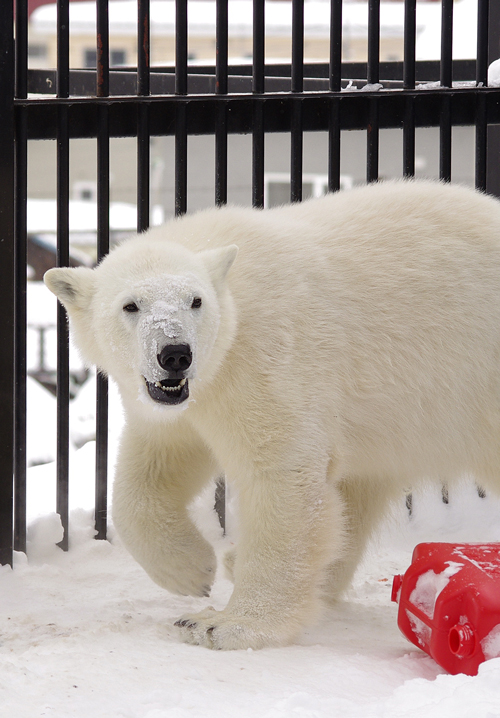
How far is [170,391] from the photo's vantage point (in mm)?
2689

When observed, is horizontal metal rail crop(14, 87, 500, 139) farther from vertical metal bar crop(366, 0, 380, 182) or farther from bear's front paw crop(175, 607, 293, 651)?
bear's front paw crop(175, 607, 293, 651)

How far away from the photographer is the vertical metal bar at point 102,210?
3814 millimetres

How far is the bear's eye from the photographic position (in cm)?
276

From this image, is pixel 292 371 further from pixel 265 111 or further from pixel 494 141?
pixel 494 141

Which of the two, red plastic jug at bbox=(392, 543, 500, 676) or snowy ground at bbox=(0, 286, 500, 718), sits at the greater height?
red plastic jug at bbox=(392, 543, 500, 676)

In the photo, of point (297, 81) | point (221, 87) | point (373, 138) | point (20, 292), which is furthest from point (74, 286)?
point (373, 138)

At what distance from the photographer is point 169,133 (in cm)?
413

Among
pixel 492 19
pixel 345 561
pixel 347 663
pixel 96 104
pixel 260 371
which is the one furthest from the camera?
pixel 492 19

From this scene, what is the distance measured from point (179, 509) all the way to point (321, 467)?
0.71 m

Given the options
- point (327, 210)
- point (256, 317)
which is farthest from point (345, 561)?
point (327, 210)

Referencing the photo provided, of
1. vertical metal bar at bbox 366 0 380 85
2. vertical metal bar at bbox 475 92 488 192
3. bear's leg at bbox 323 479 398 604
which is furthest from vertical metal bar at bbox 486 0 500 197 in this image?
bear's leg at bbox 323 479 398 604

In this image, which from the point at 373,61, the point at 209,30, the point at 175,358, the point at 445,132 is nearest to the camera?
the point at 175,358

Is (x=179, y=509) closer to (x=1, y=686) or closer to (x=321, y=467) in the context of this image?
(x=321, y=467)

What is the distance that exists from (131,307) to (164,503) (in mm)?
903
